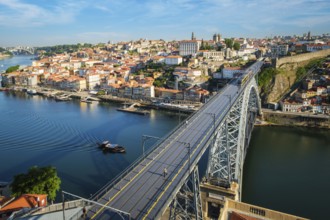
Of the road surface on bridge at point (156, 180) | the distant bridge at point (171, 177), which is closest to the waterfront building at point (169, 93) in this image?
the distant bridge at point (171, 177)

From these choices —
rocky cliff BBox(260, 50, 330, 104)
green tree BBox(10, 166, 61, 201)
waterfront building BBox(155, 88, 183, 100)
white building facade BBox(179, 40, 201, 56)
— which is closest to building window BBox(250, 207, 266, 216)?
green tree BBox(10, 166, 61, 201)

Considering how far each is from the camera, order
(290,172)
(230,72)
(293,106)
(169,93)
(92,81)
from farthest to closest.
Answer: (92,81)
(230,72)
(169,93)
(293,106)
(290,172)

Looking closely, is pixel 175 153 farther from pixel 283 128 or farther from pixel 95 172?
pixel 283 128

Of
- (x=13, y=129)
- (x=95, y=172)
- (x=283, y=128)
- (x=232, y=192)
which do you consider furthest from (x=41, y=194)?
(x=283, y=128)

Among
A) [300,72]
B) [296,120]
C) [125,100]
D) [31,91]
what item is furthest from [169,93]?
[31,91]

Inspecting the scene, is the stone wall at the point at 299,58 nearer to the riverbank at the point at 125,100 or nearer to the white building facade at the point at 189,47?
the riverbank at the point at 125,100

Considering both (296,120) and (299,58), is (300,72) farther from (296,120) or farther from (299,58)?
(296,120)
